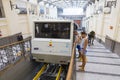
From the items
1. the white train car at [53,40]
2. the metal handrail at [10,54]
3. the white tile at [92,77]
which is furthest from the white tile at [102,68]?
the metal handrail at [10,54]

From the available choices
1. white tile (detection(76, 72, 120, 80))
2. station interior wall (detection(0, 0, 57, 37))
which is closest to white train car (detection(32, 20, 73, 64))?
white tile (detection(76, 72, 120, 80))

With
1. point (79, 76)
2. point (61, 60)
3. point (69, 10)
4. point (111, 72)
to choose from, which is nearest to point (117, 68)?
point (111, 72)

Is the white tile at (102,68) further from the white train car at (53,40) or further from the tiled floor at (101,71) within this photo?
the white train car at (53,40)

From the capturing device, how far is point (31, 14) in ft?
43.9

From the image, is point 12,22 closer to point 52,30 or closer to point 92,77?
point 52,30

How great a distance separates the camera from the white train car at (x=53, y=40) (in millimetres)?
5105

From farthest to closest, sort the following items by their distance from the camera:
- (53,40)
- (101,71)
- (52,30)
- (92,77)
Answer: (52,30) < (53,40) < (101,71) < (92,77)

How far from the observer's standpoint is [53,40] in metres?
5.21

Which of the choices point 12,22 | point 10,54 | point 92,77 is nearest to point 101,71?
point 92,77

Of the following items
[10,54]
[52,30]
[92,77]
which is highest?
[52,30]

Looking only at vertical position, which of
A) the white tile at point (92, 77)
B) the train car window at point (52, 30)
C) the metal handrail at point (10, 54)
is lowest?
the white tile at point (92, 77)

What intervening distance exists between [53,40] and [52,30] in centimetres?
55

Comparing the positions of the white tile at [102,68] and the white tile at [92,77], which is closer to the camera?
the white tile at [92,77]

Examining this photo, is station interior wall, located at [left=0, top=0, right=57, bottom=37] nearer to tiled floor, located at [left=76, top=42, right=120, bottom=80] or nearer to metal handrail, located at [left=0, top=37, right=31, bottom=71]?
metal handrail, located at [left=0, top=37, right=31, bottom=71]
